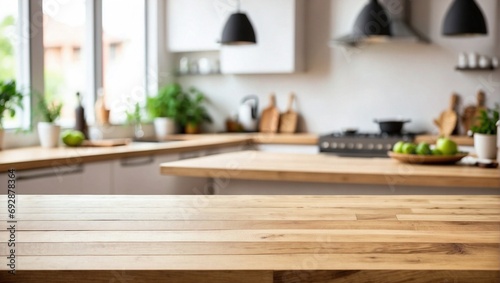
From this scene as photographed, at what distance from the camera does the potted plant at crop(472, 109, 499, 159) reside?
3.54 metres

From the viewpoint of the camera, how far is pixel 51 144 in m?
4.62

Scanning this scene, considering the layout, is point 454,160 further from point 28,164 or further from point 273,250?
point 273,250

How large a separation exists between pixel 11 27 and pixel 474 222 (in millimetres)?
3712

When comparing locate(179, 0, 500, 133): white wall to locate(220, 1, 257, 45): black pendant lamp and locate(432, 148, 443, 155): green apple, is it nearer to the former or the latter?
locate(220, 1, 257, 45): black pendant lamp

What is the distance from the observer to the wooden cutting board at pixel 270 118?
6.30 metres

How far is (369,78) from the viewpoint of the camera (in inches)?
239

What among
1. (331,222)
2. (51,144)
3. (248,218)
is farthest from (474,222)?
(51,144)

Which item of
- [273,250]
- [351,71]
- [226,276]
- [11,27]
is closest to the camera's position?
[226,276]

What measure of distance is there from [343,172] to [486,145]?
0.86 meters

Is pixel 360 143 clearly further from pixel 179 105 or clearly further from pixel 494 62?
pixel 179 105

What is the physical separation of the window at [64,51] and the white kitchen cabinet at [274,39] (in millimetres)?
1433

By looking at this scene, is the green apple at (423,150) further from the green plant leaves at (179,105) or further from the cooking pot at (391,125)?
the green plant leaves at (179,105)

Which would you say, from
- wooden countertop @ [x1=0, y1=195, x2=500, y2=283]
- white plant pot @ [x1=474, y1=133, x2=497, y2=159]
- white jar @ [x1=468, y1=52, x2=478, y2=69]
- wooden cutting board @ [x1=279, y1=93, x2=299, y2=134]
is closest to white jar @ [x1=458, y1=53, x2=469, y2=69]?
white jar @ [x1=468, y1=52, x2=478, y2=69]

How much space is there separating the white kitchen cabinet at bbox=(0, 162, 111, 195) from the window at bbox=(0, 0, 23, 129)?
730 mm
